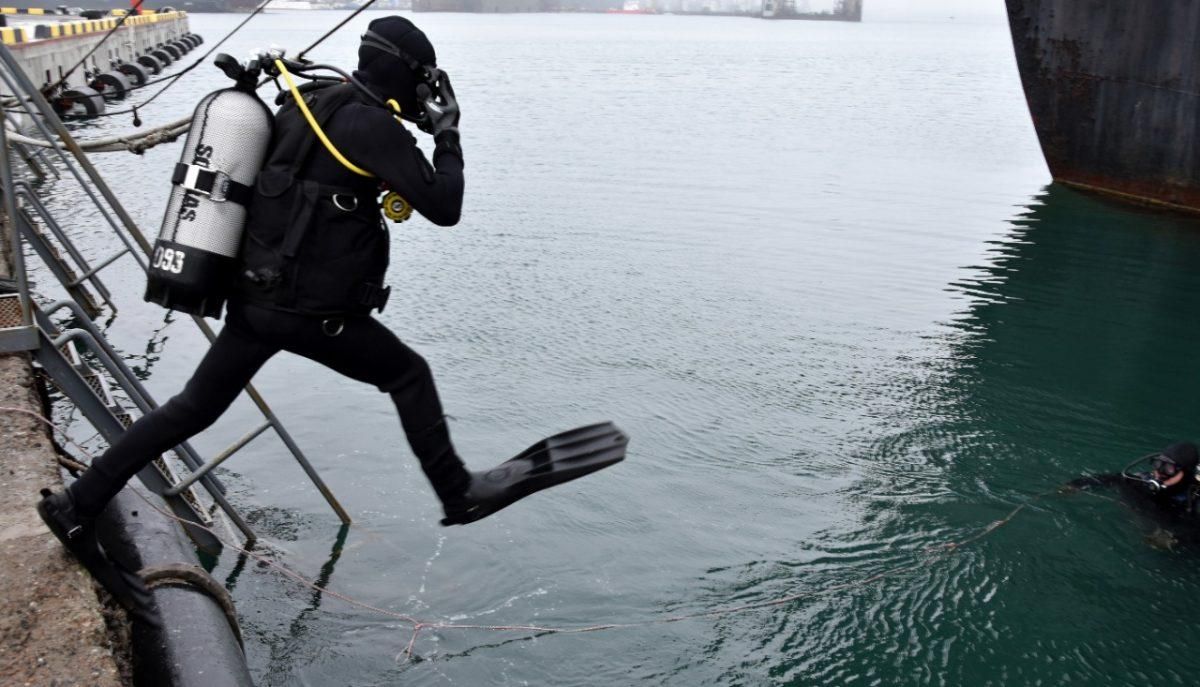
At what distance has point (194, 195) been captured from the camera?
3.79 metres

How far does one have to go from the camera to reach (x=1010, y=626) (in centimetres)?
650

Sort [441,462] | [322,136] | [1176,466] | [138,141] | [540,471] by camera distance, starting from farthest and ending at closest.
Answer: [138,141] < [1176,466] < [540,471] < [441,462] < [322,136]

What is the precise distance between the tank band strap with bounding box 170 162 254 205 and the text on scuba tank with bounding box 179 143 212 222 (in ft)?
0.06

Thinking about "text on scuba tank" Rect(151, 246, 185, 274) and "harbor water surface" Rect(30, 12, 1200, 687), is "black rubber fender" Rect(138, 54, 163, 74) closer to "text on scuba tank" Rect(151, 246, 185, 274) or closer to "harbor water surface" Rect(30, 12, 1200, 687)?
"harbor water surface" Rect(30, 12, 1200, 687)

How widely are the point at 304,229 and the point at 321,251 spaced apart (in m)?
0.10

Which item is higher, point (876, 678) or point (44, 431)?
point (44, 431)

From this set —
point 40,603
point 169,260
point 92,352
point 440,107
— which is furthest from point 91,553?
point 92,352

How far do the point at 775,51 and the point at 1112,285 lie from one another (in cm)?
6985

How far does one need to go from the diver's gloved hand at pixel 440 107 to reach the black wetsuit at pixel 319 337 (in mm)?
58

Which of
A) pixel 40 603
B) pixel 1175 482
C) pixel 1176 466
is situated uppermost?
pixel 40 603

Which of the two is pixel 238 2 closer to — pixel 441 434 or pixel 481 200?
pixel 481 200

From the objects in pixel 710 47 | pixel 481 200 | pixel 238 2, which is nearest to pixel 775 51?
pixel 710 47

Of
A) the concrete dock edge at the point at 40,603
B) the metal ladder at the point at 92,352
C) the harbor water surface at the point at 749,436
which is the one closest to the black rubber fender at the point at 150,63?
the harbor water surface at the point at 749,436

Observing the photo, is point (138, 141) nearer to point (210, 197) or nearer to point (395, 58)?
point (210, 197)
